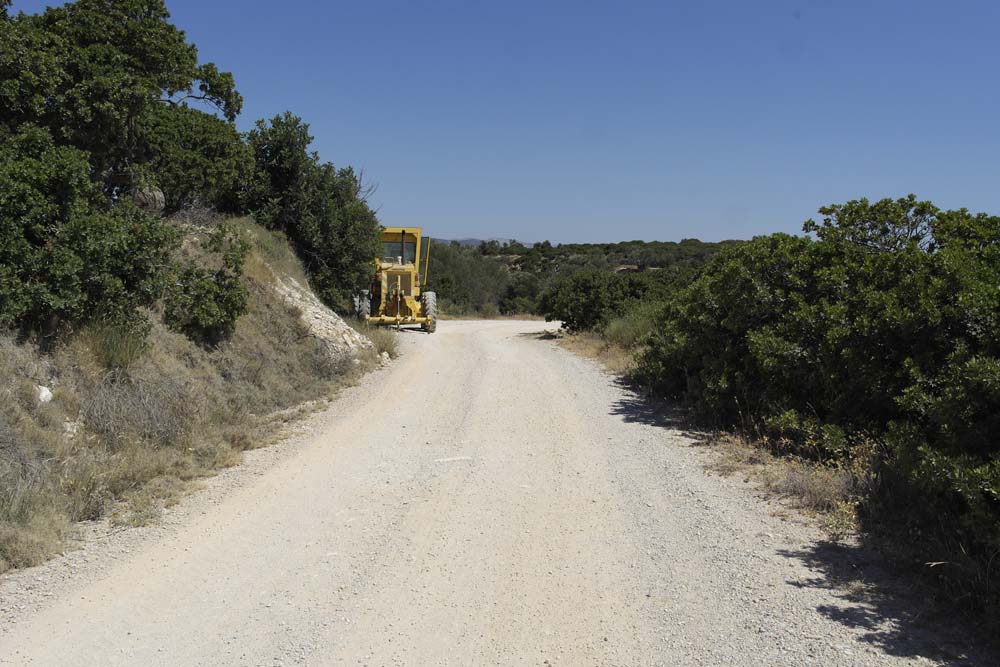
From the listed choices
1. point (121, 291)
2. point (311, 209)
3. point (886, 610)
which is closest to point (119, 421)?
point (121, 291)

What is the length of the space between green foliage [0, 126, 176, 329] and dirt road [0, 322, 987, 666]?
277cm

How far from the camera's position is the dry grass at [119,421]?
237 inches

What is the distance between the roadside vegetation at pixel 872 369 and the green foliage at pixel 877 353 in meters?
0.02

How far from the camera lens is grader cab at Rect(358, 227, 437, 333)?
78.8 feet

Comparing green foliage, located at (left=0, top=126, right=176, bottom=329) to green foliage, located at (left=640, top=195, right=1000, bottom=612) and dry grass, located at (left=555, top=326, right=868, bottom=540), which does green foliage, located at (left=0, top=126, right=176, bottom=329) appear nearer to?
dry grass, located at (left=555, top=326, right=868, bottom=540)

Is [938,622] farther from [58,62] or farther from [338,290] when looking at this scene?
[338,290]

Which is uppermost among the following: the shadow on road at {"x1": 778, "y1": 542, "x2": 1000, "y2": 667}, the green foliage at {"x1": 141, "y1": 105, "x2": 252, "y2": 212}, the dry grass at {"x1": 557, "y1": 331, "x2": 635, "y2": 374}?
the green foliage at {"x1": 141, "y1": 105, "x2": 252, "y2": 212}

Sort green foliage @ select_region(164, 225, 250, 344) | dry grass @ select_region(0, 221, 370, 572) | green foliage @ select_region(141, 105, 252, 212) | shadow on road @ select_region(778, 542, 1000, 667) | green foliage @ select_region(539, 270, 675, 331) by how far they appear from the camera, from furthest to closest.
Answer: green foliage @ select_region(539, 270, 675, 331), green foliage @ select_region(141, 105, 252, 212), green foliage @ select_region(164, 225, 250, 344), dry grass @ select_region(0, 221, 370, 572), shadow on road @ select_region(778, 542, 1000, 667)

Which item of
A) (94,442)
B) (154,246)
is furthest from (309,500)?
(154,246)

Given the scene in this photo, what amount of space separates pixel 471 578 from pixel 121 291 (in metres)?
6.00

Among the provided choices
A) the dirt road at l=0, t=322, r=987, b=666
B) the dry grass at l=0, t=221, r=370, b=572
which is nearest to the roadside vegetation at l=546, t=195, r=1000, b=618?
the dirt road at l=0, t=322, r=987, b=666

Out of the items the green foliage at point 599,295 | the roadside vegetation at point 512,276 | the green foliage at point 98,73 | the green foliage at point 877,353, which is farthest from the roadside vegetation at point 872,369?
the roadside vegetation at point 512,276

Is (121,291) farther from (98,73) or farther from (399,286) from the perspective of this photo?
(399,286)

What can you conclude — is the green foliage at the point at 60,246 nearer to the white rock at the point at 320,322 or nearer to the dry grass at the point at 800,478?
the white rock at the point at 320,322
